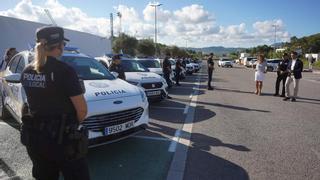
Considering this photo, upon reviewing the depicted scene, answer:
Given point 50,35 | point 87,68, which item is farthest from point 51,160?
point 87,68

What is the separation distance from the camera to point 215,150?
5816 mm

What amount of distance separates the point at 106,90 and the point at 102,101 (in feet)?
1.46

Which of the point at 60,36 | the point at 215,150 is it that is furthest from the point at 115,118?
the point at 60,36

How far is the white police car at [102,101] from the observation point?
510cm

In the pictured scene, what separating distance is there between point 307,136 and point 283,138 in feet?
1.99

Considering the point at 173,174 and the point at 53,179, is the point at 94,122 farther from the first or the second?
the point at 53,179

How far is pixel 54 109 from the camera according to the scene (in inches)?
103

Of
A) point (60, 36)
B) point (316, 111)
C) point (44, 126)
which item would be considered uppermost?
point (60, 36)

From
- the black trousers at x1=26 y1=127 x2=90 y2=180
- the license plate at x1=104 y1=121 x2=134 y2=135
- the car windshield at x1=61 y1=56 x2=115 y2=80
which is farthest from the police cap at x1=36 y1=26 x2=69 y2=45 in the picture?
the car windshield at x1=61 y1=56 x2=115 y2=80

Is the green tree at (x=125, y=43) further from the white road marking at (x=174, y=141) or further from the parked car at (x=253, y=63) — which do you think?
the white road marking at (x=174, y=141)

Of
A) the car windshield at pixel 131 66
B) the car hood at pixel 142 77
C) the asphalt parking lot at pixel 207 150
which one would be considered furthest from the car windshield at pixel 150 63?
the asphalt parking lot at pixel 207 150

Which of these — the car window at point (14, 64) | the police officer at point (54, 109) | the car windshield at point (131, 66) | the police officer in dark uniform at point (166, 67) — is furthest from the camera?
the police officer in dark uniform at point (166, 67)

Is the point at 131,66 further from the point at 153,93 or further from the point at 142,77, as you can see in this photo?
the point at 153,93

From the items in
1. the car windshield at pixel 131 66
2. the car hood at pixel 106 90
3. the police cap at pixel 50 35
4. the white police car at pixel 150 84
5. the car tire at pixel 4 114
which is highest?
the police cap at pixel 50 35
